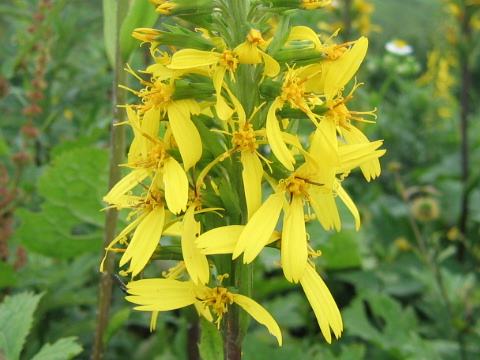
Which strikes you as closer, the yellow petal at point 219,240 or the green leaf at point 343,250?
the yellow petal at point 219,240

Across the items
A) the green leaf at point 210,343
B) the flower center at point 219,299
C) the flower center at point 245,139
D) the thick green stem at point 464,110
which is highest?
the flower center at point 245,139

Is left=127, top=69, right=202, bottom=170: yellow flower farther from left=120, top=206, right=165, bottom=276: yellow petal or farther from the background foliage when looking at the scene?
the background foliage

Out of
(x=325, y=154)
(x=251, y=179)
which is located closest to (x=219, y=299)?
(x=251, y=179)

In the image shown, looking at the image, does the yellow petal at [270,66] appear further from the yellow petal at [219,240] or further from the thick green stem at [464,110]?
the thick green stem at [464,110]

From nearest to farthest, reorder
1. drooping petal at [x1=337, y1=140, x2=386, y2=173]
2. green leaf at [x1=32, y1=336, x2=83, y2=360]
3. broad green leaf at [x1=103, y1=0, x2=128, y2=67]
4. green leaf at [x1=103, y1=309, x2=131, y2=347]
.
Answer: drooping petal at [x1=337, y1=140, x2=386, y2=173], green leaf at [x1=32, y1=336, x2=83, y2=360], green leaf at [x1=103, y1=309, x2=131, y2=347], broad green leaf at [x1=103, y1=0, x2=128, y2=67]

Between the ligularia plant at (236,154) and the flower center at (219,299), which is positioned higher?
the ligularia plant at (236,154)

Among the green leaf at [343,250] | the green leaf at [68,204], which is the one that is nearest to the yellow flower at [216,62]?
the green leaf at [68,204]

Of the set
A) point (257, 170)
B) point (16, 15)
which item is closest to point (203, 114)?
point (257, 170)

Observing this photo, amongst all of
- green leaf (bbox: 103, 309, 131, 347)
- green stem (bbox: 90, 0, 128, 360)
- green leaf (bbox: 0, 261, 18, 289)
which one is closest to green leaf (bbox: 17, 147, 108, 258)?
green leaf (bbox: 0, 261, 18, 289)

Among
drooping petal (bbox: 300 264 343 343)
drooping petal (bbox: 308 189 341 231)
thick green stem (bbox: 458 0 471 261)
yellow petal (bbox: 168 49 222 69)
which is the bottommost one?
thick green stem (bbox: 458 0 471 261)
